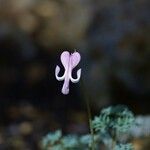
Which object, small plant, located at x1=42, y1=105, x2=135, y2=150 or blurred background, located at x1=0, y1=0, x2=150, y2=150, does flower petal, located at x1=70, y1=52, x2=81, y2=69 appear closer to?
small plant, located at x1=42, y1=105, x2=135, y2=150

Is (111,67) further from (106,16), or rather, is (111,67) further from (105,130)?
(105,130)

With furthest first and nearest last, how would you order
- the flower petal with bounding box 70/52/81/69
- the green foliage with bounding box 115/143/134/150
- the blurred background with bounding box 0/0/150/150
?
the blurred background with bounding box 0/0/150/150 < the green foliage with bounding box 115/143/134/150 < the flower petal with bounding box 70/52/81/69

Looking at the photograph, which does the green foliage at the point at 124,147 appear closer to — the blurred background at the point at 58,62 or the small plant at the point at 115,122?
the small plant at the point at 115,122

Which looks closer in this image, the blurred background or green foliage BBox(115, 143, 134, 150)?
green foliage BBox(115, 143, 134, 150)

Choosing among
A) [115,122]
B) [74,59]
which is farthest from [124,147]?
[74,59]

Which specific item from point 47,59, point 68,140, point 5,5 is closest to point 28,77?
point 47,59

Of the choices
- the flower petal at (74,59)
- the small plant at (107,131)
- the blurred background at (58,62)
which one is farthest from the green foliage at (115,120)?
the blurred background at (58,62)

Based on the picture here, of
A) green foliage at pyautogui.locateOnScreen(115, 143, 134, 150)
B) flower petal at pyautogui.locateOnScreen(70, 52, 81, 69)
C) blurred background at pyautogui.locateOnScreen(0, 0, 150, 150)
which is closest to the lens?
flower petal at pyautogui.locateOnScreen(70, 52, 81, 69)

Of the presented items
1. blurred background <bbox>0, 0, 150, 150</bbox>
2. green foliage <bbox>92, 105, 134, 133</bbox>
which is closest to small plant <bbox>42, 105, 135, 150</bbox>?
green foliage <bbox>92, 105, 134, 133</bbox>

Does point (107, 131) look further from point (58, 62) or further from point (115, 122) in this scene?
A: point (58, 62)
